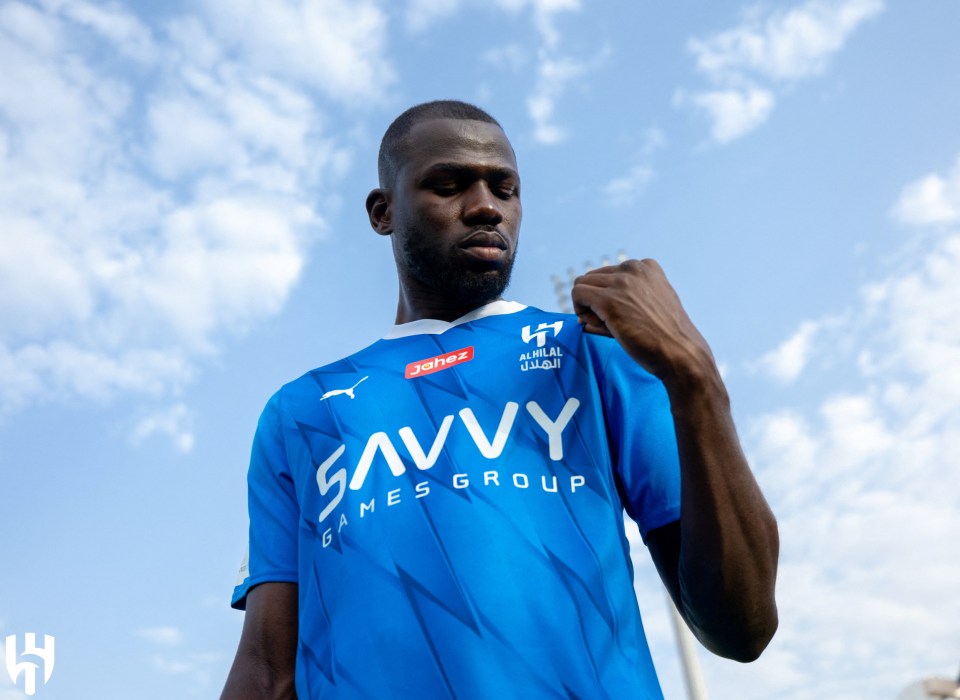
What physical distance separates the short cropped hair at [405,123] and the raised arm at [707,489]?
1.02 metres

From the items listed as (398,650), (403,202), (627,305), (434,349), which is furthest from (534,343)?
(398,650)

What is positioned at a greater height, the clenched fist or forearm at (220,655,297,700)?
the clenched fist

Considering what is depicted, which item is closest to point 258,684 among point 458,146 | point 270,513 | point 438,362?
point 270,513

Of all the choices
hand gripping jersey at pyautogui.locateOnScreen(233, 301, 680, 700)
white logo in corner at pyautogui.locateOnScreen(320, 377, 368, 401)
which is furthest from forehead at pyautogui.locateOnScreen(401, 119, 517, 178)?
white logo in corner at pyautogui.locateOnScreen(320, 377, 368, 401)

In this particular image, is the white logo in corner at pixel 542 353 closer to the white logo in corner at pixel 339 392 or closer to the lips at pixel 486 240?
the lips at pixel 486 240

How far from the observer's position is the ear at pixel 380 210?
306 cm

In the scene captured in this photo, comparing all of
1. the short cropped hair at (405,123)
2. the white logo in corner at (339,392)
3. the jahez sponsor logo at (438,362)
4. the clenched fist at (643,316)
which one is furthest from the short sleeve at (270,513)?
the clenched fist at (643,316)

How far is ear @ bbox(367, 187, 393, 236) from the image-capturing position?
3062 millimetres

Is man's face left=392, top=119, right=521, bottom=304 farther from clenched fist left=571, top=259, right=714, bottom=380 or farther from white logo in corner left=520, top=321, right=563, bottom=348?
clenched fist left=571, top=259, right=714, bottom=380

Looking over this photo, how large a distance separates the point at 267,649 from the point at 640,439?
104cm

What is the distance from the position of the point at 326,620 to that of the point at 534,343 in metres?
0.84

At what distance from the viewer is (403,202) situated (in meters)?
2.87

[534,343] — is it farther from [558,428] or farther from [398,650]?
[398,650]

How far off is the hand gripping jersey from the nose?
28 centimetres
